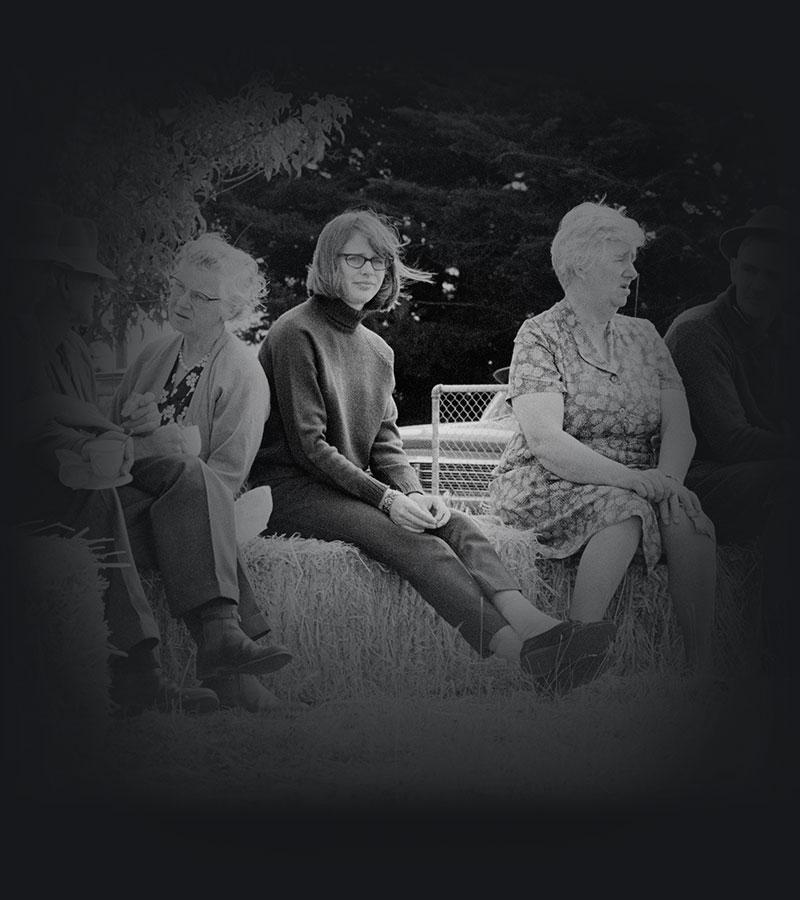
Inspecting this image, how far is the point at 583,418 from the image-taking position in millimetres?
5285

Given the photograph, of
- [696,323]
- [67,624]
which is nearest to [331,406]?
[67,624]

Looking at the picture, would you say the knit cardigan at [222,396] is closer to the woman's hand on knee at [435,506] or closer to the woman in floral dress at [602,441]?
the woman's hand on knee at [435,506]

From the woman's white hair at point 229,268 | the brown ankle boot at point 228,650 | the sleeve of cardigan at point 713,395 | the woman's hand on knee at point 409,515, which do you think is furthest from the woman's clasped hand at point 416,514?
the sleeve of cardigan at point 713,395

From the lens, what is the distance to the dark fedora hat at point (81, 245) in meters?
5.21

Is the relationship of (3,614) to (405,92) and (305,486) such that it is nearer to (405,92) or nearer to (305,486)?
(305,486)

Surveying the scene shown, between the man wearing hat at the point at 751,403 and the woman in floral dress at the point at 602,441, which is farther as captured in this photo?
the man wearing hat at the point at 751,403

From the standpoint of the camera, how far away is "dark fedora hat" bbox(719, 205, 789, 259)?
5410 mm

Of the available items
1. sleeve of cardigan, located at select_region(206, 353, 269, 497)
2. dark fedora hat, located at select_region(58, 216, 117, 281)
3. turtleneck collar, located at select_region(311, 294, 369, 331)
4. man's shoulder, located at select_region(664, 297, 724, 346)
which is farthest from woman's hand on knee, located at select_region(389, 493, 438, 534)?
dark fedora hat, located at select_region(58, 216, 117, 281)

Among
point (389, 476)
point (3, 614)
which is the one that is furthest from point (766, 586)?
point (3, 614)

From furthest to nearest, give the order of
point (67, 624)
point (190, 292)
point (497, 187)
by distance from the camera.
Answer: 1. point (497, 187)
2. point (190, 292)
3. point (67, 624)

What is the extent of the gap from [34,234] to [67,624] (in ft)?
4.33

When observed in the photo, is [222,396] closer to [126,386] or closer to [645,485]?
[126,386]

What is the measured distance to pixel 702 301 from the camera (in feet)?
17.9

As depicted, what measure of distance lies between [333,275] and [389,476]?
715 mm
